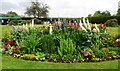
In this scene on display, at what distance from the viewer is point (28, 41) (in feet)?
30.1

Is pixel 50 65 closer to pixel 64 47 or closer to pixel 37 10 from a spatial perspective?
pixel 64 47

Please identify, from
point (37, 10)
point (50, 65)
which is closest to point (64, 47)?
point (50, 65)

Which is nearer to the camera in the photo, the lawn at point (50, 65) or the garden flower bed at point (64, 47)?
the lawn at point (50, 65)

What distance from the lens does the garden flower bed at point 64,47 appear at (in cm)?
845

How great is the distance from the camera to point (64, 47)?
28.4 feet

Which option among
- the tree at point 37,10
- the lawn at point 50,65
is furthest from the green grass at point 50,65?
the tree at point 37,10

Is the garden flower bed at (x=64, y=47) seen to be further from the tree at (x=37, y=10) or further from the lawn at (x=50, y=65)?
the tree at (x=37, y=10)

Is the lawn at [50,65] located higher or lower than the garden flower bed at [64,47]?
lower

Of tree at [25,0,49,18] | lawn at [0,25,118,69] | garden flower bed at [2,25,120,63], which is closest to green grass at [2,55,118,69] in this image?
lawn at [0,25,118,69]

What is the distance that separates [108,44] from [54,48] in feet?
8.62

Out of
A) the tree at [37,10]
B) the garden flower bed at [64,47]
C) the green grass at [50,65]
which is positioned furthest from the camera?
the tree at [37,10]

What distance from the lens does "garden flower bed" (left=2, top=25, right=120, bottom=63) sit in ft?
27.7

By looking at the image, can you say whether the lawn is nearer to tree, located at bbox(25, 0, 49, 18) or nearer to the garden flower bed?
the garden flower bed

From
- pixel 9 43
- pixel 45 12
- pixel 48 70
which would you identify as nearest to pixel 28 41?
pixel 9 43
